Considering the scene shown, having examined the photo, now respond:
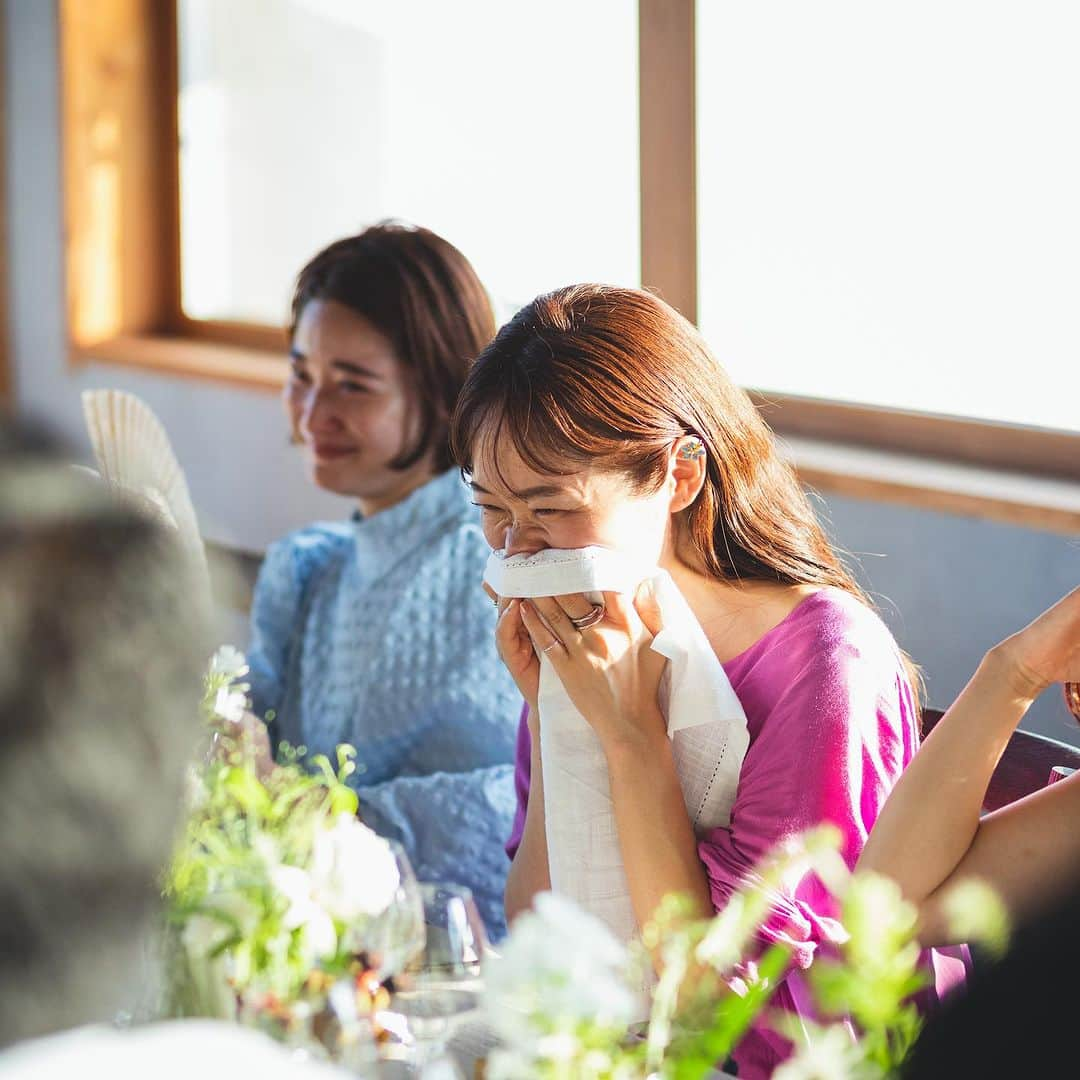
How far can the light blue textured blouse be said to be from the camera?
1.87 metres

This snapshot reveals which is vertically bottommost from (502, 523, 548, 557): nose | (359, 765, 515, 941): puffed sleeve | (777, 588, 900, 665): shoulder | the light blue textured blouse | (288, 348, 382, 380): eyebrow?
(359, 765, 515, 941): puffed sleeve

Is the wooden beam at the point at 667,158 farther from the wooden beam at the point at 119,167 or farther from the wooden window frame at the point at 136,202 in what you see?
the wooden beam at the point at 119,167

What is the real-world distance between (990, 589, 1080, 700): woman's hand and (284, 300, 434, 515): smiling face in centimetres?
105

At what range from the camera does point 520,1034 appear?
0.81 m

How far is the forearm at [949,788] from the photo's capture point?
1.30m

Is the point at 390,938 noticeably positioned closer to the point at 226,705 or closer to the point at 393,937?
the point at 393,937

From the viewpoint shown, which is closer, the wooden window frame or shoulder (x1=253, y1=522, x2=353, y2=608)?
shoulder (x1=253, y1=522, x2=353, y2=608)

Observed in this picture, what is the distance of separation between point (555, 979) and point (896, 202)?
184 centimetres

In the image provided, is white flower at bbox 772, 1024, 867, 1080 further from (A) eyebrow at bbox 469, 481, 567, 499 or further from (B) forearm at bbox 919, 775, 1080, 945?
(A) eyebrow at bbox 469, 481, 567, 499

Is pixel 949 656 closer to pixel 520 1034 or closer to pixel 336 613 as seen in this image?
pixel 336 613

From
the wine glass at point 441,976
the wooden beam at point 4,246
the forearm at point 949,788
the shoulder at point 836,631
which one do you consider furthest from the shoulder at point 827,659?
the wooden beam at point 4,246

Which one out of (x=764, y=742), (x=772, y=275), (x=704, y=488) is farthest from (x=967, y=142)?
(x=764, y=742)

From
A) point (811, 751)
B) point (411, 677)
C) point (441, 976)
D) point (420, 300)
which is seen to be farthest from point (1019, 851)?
point (420, 300)

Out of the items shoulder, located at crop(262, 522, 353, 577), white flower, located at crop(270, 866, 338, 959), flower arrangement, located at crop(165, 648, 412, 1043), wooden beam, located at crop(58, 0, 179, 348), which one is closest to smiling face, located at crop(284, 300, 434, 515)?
shoulder, located at crop(262, 522, 353, 577)
